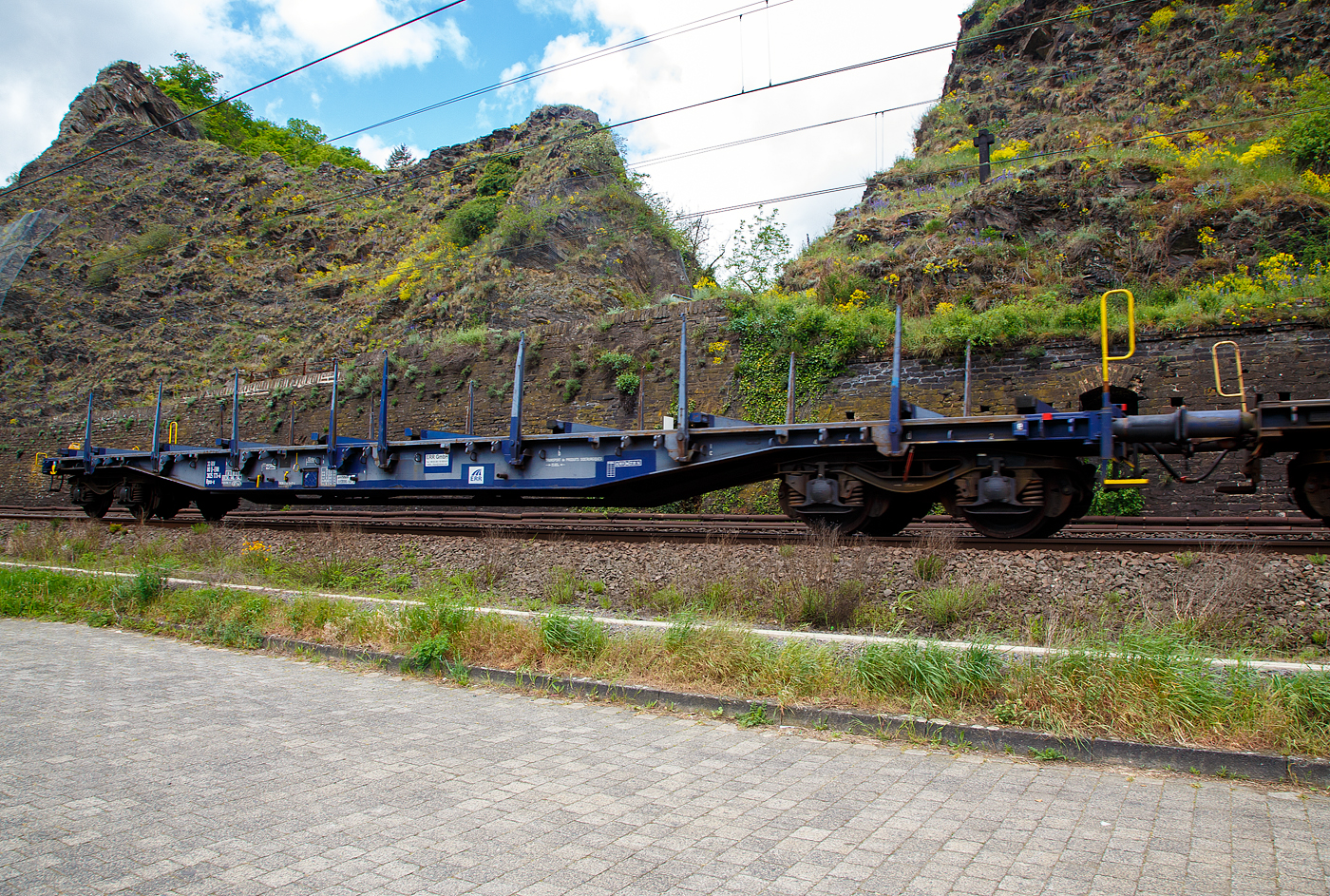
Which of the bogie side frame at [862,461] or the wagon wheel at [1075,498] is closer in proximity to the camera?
the bogie side frame at [862,461]

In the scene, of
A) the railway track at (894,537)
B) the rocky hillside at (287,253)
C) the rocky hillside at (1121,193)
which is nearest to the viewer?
the railway track at (894,537)

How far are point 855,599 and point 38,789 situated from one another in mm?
5675

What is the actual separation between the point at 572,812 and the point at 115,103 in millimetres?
61080

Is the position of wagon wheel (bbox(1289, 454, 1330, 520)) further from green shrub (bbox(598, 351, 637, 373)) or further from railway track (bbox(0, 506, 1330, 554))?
green shrub (bbox(598, 351, 637, 373))

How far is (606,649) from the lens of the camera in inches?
222

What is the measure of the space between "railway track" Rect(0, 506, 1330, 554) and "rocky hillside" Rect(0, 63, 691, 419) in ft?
33.2

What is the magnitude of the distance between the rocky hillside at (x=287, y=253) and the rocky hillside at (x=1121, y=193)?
1098 cm

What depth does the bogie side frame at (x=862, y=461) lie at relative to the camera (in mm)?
7641

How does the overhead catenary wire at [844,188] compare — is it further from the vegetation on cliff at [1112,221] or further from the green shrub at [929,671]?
the green shrub at [929,671]

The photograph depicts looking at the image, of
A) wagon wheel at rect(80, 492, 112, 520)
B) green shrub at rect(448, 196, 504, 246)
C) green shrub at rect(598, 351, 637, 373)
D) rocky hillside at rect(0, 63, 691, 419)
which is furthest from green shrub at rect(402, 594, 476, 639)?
green shrub at rect(448, 196, 504, 246)

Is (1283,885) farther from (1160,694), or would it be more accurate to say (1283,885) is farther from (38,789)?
(38,789)

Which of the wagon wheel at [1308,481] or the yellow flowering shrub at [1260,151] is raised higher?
the yellow flowering shrub at [1260,151]

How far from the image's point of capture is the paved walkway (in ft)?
8.85

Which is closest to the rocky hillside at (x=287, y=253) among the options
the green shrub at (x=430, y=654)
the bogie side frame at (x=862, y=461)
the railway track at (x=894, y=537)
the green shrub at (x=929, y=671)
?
the railway track at (x=894, y=537)
